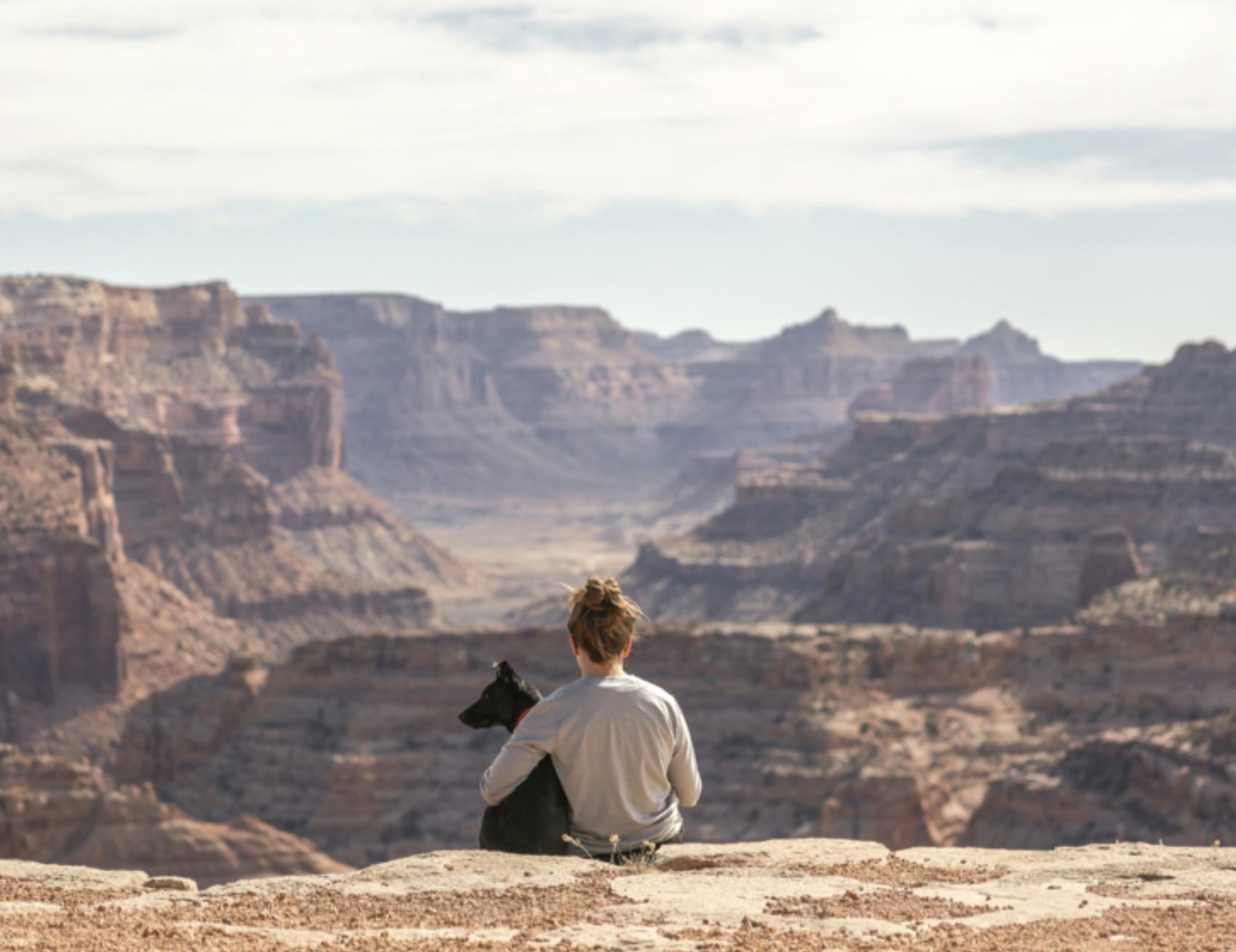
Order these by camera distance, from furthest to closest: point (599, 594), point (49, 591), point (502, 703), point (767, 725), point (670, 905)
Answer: point (49, 591) → point (767, 725) → point (502, 703) → point (599, 594) → point (670, 905)

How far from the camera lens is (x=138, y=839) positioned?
60562 mm

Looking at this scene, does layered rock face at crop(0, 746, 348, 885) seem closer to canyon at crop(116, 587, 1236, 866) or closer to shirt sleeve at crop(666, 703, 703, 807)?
canyon at crop(116, 587, 1236, 866)

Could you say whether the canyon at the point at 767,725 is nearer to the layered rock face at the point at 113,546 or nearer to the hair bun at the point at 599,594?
the layered rock face at the point at 113,546

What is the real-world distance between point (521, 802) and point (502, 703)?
922 mm

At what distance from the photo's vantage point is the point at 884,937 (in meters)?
13.5

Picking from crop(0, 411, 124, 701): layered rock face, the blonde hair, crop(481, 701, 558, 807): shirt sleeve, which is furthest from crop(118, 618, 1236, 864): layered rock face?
the blonde hair

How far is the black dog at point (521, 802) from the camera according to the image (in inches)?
623

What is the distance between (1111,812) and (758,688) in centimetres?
2002

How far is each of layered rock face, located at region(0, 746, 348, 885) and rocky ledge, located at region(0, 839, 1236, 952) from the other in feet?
147

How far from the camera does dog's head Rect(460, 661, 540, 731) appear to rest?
16281mm

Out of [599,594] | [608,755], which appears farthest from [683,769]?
[599,594]

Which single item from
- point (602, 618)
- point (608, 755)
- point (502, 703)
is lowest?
point (608, 755)

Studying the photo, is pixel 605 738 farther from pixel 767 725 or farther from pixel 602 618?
pixel 767 725

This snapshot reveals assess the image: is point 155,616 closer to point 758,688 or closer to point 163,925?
point 758,688
